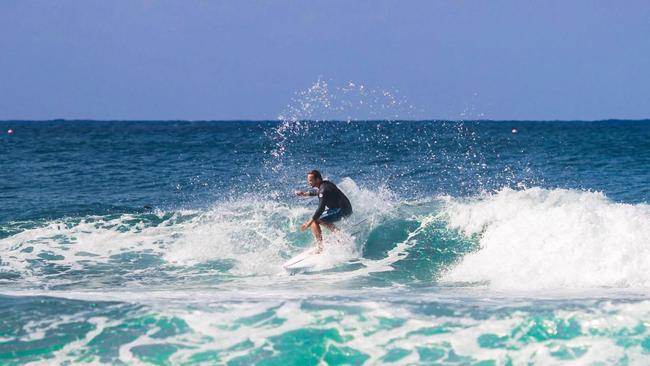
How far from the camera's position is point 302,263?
42.2ft

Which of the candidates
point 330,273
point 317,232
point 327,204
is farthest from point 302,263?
point 327,204

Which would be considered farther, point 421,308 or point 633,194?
point 633,194

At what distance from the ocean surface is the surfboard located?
149 mm

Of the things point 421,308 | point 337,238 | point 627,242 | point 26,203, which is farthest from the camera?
point 26,203

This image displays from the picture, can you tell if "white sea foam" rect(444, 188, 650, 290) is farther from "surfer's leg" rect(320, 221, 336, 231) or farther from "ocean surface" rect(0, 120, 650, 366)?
"surfer's leg" rect(320, 221, 336, 231)

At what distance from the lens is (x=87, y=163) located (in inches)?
1395

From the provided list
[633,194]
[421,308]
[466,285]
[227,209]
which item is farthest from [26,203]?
[633,194]

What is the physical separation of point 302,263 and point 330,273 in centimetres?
51

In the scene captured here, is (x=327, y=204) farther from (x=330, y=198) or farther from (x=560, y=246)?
(x=560, y=246)

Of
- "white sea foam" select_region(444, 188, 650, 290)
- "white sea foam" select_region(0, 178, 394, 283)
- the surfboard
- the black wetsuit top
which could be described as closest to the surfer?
the black wetsuit top

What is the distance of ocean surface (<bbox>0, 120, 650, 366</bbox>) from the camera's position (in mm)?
7707

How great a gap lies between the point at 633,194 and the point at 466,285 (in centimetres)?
1187

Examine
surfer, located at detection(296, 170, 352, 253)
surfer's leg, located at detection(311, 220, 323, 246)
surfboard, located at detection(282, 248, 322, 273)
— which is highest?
surfer, located at detection(296, 170, 352, 253)

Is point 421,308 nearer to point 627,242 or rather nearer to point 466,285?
point 466,285
